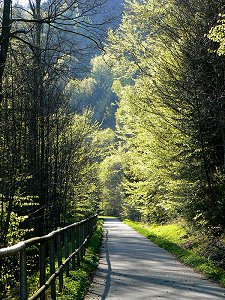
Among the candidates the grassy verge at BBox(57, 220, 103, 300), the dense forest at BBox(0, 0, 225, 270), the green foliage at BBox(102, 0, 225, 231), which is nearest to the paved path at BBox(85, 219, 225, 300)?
the grassy verge at BBox(57, 220, 103, 300)

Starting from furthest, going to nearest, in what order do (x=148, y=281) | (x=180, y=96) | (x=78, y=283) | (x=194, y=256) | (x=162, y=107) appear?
(x=162, y=107)
(x=180, y=96)
(x=194, y=256)
(x=148, y=281)
(x=78, y=283)

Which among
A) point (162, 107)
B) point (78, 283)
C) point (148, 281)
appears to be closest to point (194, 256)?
point (148, 281)

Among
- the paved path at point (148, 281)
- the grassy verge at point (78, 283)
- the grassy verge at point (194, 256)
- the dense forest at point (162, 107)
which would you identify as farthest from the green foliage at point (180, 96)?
the grassy verge at point (78, 283)

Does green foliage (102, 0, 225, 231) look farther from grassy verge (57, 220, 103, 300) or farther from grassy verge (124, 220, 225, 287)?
grassy verge (57, 220, 103, 300)

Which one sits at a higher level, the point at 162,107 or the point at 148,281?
the point at 162,107

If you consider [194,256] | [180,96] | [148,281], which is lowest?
[148,281]

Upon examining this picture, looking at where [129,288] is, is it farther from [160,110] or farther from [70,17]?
[160,110]

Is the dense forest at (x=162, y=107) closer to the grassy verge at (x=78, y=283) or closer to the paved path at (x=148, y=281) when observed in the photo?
the grassy verge at (x=78, y=283)

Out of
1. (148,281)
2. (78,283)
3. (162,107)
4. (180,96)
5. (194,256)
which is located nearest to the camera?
(78,283)

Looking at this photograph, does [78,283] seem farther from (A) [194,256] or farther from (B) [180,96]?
(B) [180,96]

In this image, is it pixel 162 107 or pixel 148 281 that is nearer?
pixel 148 281

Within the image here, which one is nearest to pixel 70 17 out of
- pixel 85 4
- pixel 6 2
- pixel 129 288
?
pixel 85 4

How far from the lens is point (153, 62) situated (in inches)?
714

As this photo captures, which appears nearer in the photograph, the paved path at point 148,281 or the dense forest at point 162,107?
the paved path at point 148,281
